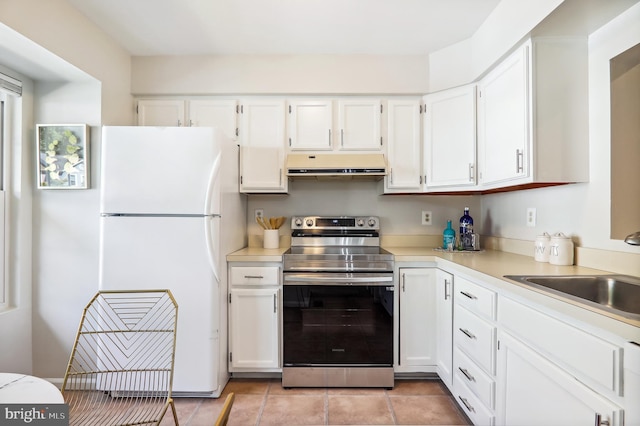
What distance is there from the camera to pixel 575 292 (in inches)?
61.4

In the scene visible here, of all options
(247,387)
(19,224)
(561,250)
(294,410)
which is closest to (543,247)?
(561,250)

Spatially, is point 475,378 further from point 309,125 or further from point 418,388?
point 309,125

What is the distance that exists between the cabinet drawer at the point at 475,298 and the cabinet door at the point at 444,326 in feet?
0.33

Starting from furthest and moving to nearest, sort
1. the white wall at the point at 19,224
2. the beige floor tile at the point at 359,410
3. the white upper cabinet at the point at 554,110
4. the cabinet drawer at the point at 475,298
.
A: the white wall at the point at 19,224
the beige floor tile at the point at 359,410
the white upper cabinet at the point at 554,110
the cabinet drawer at the point at 475,298

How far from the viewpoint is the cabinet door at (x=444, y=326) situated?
6.87 feet

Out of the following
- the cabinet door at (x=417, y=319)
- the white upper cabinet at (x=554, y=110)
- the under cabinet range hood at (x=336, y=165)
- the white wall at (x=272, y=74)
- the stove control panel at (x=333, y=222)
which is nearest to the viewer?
the white upper cabinet at (x=554, y=110)

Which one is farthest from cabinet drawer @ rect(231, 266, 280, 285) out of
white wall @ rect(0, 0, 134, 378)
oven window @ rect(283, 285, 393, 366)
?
white wall @ rect(0, 0, 134, 378)

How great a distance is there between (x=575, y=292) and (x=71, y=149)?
2986 mm

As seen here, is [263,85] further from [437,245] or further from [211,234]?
[437,245]

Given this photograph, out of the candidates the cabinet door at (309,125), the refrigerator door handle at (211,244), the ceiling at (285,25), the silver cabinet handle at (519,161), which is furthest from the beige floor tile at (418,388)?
the ceiling at (285,25)

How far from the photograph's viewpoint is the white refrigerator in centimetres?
205

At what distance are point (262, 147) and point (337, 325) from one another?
1.44 m

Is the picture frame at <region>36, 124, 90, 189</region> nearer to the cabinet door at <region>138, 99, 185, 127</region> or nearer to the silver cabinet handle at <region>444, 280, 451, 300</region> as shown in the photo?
the cabinet door at <region>138, 99, 185, 127</region>

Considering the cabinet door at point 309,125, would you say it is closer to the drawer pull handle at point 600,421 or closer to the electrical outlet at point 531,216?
the electrical outlet at point 531,216
